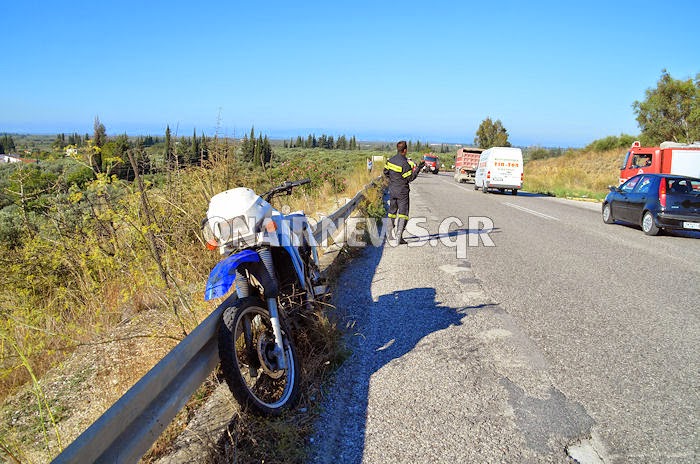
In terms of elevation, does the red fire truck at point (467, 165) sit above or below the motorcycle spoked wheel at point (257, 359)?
above

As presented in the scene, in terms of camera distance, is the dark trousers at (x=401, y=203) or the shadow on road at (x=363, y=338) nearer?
the shadow on road at (x=363, y=338)

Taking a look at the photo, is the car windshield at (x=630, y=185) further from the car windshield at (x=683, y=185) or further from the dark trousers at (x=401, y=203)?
the dark trousers at (x=401, y=203)

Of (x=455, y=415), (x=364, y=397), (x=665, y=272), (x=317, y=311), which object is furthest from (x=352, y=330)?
(x=665, y=272)

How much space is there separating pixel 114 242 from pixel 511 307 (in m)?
4.44

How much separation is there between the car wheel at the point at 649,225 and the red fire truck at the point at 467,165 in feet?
82.9

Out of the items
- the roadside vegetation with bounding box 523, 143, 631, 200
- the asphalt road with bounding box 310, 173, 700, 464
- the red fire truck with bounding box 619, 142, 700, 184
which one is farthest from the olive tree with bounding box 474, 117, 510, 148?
the asphalt road with bounding box 310, 173, 700, 464

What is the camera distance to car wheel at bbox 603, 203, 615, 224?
13.9 meters

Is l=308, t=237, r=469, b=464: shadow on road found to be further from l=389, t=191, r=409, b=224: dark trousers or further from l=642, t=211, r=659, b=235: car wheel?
l=642, t=211, r=659, b=235: car wheel

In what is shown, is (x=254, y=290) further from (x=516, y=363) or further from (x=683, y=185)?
(x=683, y=185)

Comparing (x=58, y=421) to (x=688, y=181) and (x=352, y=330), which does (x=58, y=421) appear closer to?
(x=352, y=330)

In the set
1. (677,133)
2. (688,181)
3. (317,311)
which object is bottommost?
(317,311)

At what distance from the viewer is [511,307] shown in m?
5.70

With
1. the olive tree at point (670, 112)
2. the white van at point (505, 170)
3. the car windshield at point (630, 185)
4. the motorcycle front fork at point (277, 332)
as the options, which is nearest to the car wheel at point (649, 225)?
the car windshield at point (630, 185)

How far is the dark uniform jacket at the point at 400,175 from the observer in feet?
33.5
